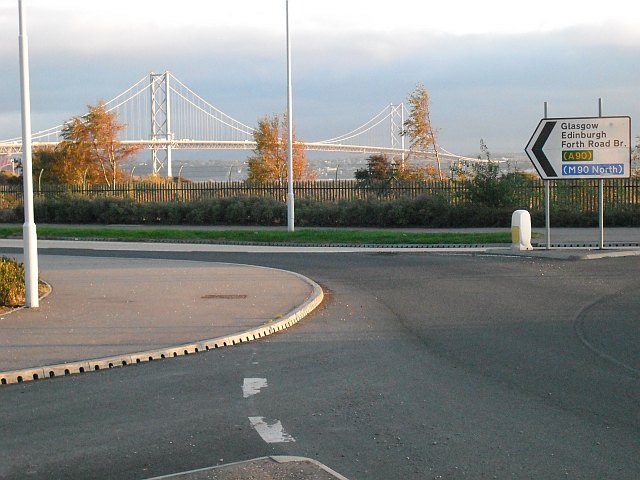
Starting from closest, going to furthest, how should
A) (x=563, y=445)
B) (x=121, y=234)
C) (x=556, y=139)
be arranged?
(x=563, y=445) < (x=556, y=139) < (x=121, y=234)

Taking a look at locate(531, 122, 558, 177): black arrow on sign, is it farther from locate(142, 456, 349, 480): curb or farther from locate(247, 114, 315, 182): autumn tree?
locate(247, 114, 315, 182): autumn tree

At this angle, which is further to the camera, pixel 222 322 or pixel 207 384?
Answer: pixel 222 322

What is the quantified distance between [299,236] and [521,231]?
809 centimetres

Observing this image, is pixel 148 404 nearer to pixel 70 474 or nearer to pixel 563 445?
pixel 70 474

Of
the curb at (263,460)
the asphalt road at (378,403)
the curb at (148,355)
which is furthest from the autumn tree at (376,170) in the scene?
the curb at (263,460)

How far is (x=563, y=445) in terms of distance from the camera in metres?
Result: 6.52

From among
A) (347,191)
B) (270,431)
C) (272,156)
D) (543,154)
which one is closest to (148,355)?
(270,431)

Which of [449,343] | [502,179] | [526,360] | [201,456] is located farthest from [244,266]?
[502,179]

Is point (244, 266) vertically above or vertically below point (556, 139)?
below

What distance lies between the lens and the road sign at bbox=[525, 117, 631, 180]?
908 inches

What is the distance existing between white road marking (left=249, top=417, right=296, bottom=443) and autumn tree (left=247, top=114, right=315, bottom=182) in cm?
4231

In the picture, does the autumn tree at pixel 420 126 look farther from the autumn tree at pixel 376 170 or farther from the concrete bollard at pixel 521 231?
the concrete bollard at pixel 521 231

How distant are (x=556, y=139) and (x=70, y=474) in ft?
62.9

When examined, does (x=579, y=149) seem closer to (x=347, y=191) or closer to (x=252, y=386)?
(x=347, y=191)
